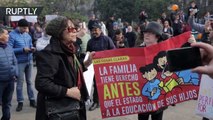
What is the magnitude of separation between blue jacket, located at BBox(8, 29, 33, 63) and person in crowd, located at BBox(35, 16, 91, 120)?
13.6 feet

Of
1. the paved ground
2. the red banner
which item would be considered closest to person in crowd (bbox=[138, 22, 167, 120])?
the red banner

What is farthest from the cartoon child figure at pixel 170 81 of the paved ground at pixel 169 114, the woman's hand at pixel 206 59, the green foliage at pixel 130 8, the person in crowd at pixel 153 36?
the green foliage at pixel 130 8

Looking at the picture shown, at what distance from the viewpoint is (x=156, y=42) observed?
14.6ft

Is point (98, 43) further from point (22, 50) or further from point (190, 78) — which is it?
point (190, 78)

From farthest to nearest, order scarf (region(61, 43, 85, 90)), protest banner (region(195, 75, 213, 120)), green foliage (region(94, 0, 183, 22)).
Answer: green foliage (region(94, 0, 183, 22)), protest banner (region(195, 75, 213, 120)), scarf (region(61, 43, 85, 90))

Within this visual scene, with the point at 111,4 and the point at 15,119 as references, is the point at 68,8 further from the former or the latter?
the point at 15,119

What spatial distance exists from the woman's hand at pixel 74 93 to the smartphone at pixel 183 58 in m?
1.64

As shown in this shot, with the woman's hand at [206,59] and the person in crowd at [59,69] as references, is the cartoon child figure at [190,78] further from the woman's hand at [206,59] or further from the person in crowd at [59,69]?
the woman's hand at [206,59]

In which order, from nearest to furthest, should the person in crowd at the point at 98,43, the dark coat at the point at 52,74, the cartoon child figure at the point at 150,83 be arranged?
1. the dark coat at the point at 52,74
2. the cartoon child figure at the point at 150,83
3. the person in crowd at the point at 98,43

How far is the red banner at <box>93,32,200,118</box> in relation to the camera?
4348 millimetres

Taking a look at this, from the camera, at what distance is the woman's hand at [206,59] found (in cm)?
168

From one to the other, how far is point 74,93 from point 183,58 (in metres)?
1.70

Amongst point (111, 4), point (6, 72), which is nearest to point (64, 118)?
point (6, 72)

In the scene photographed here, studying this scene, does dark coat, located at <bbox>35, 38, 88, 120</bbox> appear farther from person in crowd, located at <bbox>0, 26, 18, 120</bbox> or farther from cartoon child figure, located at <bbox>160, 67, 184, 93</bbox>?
person in crowd, located at <bbox>0, 26, 18, 120</bbox>
